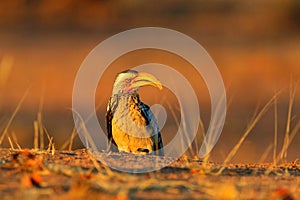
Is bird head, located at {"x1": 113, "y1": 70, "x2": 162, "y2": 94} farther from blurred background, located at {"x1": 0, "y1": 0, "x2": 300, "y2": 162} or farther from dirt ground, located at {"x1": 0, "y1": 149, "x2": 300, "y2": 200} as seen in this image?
blurred background, located at {"x1": 0, "y1": 0, "x2": 300, "y2": 162}

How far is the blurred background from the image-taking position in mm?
14562

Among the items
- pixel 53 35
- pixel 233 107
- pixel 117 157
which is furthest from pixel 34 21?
pixel 117 157

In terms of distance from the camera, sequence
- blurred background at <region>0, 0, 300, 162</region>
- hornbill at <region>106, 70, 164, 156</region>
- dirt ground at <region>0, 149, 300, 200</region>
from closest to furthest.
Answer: dirt ground at <region>0, 149, 300, 200</region> → hornbill at <region>106, 70, 164, 156</region> → blurred background at <region>0, 0, 300, 162</region>

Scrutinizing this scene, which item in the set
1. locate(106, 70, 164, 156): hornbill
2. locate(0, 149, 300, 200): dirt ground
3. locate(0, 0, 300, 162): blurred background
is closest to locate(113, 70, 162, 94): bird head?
locate(106, 70, 164, 156): hornbill

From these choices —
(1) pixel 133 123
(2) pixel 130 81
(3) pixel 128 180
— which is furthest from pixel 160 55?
(3) pixel 128 180

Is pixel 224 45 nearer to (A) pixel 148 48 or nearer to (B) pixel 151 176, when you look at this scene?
(A) pixel 148 48

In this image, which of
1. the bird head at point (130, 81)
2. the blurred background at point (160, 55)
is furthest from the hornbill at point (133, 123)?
the blurred background at point (160, 55)

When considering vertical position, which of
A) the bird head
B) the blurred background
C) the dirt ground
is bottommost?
the dirt ground

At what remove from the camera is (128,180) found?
17.7 feet

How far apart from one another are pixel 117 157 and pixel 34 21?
18.2 metres

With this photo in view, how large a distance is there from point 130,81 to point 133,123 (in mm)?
471

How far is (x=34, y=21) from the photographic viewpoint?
79.5ft

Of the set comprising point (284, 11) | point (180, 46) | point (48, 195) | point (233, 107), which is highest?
point (284, 11)

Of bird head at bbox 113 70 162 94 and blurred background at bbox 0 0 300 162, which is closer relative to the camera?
bird head at bbox 113 70 162 94
